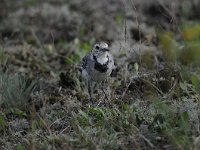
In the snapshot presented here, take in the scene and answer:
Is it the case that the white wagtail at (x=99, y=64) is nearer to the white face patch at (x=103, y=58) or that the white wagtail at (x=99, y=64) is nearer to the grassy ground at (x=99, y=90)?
the white face patch at (x=103, y=58)

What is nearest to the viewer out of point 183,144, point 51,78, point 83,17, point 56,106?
point 183,144

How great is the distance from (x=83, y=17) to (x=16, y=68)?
2.51m

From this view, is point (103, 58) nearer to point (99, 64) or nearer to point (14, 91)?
point (99, 64)

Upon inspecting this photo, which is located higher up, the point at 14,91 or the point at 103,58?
the point at 103,58

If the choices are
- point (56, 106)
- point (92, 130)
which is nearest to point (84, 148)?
point (92, 130)

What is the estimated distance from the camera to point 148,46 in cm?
829

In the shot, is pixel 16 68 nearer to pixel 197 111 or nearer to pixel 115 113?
pixel 115 113

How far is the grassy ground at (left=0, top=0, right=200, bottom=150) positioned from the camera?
5395mm

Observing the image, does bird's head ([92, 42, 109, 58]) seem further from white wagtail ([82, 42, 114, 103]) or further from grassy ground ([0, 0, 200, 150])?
grassy ground ([0, 0, 200, 150])

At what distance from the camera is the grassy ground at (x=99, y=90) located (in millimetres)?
5395

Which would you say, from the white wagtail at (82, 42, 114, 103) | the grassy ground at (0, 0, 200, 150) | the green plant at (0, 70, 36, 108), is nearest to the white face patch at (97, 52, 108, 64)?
the white wagtail at (82, 42, 114, 103)

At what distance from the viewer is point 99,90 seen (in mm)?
6969

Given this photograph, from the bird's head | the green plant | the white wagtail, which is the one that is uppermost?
the bird's head

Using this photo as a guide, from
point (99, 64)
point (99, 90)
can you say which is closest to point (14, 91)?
point (99, 90)
